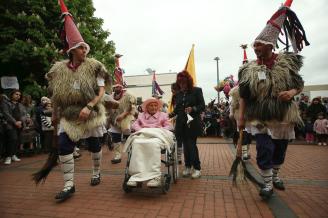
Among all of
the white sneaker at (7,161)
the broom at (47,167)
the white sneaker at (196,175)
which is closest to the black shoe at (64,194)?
the broom at (47,167)

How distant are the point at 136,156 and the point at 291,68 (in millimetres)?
2518

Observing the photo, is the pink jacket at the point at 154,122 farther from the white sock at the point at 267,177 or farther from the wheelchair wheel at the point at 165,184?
the white sock at the point at 267,177

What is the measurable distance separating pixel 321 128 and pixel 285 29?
8.79 metres

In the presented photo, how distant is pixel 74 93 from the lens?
4.34m

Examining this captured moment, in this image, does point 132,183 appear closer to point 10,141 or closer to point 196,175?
point 196,175

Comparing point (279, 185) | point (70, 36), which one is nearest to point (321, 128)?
point (279, 185)

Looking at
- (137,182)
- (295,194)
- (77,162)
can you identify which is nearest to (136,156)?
(137,182)

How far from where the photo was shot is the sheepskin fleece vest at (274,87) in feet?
13.2

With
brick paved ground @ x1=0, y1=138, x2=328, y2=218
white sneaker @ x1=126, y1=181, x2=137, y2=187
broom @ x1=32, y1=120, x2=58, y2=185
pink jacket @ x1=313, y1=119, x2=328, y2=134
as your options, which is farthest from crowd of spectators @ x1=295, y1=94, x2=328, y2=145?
broom @ x1=32, y1=120, x2=58, y2=185

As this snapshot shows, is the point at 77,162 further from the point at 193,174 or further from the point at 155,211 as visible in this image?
the point at 155,211

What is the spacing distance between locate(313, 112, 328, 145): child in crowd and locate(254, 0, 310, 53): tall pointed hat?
834 centimetres

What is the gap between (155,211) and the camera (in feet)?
11.9

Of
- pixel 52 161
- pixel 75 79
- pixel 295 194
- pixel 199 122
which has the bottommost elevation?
pixel 295 194

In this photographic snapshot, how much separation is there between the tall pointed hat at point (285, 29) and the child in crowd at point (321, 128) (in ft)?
27.4
